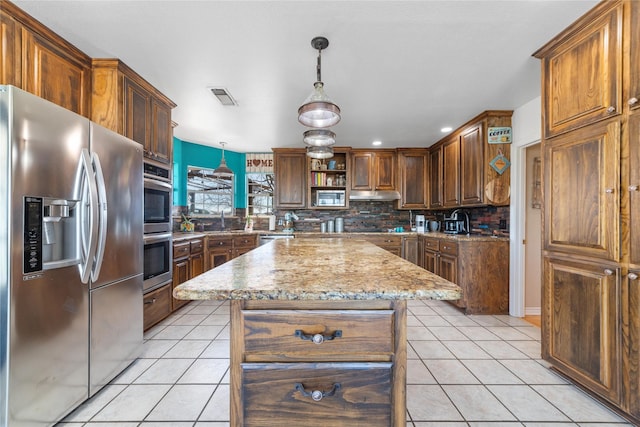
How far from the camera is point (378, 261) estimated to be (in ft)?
4.83

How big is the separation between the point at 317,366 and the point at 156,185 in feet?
7.92

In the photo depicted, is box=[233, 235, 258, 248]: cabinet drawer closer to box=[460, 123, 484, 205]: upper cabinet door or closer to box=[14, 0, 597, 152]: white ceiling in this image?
box=[14, 0, 597, 152]: white ceiling

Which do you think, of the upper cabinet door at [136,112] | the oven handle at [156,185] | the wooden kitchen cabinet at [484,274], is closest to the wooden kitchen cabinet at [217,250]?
the oven handle at [156,185]

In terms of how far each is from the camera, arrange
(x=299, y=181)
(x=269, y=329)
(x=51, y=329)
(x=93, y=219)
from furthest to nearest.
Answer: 1. (x=299, y=181)
2. (x=93, y=219)
3. (x=51, y=329)
4. (x=269, y=329)

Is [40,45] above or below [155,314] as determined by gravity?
above

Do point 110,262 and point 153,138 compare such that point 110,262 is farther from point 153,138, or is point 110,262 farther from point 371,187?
point 371,187

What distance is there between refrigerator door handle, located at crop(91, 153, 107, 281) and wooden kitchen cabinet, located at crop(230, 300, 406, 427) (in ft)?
4.22

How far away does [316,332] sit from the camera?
0.95m

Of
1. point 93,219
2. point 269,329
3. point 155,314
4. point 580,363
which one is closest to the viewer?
point 269,329

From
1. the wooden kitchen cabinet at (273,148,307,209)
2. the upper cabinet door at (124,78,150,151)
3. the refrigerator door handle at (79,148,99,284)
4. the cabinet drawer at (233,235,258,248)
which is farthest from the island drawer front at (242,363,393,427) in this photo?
the wooden kitchen cabinet at (273,148,307,209)

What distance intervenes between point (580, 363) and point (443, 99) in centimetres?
244

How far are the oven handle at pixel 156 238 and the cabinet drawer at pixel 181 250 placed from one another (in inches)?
10.7

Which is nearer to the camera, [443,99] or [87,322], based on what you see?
[87,322]

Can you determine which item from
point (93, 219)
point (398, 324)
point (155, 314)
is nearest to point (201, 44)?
point (93, 219)
